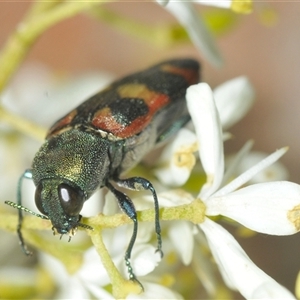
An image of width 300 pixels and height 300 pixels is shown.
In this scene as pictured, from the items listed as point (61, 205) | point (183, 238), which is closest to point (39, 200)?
point (61, 205)

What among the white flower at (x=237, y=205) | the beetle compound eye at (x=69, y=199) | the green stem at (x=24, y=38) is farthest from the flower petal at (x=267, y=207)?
the green stem at (x=24, y=38)

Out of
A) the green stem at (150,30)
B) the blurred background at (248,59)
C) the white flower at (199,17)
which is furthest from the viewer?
the blurred background at (248,59)

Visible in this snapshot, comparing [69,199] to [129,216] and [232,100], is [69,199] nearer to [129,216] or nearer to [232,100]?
[129,216]

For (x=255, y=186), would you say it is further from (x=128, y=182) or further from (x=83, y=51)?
(x=83, y=51)

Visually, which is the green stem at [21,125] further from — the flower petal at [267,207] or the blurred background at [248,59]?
the blurred background at [248,59]

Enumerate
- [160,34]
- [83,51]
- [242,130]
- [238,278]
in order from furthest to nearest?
[83,51]
[242,130]
[160,34]
[238,278]

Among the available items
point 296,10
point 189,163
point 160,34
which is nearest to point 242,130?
point 296,10
